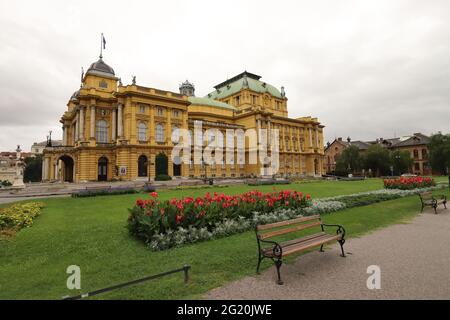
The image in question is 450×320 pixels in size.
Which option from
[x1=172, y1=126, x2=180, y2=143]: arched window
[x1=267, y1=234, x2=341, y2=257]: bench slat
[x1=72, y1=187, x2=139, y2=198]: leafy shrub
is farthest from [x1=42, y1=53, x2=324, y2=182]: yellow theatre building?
[x1=267, y1=234, x2=341, y2=257]: bench slat

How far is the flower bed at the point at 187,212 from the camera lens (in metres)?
7.61

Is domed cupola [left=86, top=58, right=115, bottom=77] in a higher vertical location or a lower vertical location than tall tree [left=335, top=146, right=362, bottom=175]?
higher

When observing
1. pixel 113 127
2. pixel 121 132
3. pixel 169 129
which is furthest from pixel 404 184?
pixel 113 127

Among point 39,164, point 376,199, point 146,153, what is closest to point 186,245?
point 376,199

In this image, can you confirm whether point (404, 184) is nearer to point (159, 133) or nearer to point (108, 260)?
point (108, 260)

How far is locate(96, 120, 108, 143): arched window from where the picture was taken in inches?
1781

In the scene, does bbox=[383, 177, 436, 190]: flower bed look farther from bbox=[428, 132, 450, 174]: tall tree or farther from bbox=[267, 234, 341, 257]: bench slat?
bbox=[428, 132, 450, 174]: tall tree

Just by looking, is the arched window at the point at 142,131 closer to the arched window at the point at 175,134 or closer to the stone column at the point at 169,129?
the stone column at the point at 169,129

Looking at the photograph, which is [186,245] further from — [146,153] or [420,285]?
[146,153]

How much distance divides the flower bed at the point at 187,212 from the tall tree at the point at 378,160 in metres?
61.9

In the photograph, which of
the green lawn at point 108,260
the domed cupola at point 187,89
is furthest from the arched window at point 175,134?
the green lawn at point 108,260

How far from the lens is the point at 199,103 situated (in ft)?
195

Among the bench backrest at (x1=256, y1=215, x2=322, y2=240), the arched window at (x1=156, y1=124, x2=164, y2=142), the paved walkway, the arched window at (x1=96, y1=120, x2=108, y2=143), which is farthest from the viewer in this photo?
the arched window at (x1=156, y1=124, x2=164, y2=142)

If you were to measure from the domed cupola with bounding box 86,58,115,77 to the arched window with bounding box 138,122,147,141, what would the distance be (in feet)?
39.9
